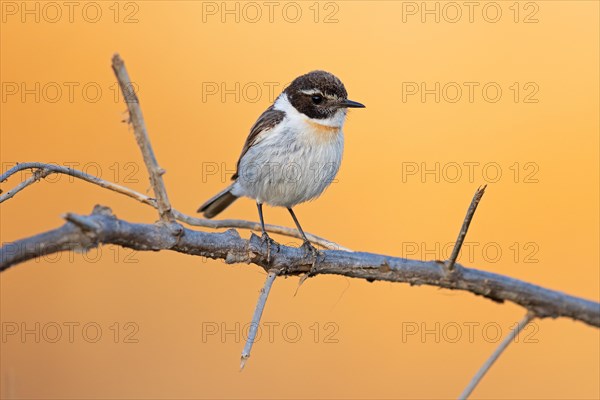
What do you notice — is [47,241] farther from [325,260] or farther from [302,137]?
[302,137]

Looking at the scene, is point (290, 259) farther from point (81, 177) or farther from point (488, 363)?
point (488, 363)

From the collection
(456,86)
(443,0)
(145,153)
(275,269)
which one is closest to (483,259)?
(456,86)

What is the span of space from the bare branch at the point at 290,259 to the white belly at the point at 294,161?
1.81 metres

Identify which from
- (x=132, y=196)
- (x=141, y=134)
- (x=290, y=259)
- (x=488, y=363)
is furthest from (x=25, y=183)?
(x=488, y=363)

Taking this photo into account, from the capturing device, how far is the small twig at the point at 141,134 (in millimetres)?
1645

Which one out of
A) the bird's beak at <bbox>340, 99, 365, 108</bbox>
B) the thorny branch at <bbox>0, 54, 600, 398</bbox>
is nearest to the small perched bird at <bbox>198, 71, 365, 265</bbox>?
the bird's beak at <bbox>340, 99, 365, 108</bbox>

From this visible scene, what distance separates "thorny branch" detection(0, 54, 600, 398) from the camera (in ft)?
5.29

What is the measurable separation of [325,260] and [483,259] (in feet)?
13.6

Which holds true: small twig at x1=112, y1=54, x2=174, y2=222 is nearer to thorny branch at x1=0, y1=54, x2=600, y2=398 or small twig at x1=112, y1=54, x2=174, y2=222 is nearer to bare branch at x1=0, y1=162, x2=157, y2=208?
thorny branch at x1=0, y1=54, x2=600, y2=398

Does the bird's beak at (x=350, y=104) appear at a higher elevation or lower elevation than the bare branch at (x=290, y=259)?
higher

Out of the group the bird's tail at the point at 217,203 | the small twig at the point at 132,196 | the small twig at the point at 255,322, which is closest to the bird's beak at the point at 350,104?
the bird's tail at the point at 217,203

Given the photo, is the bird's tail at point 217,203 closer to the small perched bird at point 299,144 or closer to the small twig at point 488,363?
the small perched bird at point 299,144

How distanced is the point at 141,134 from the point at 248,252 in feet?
2.45

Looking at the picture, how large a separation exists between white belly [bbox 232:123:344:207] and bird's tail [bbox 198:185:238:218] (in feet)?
2.52
